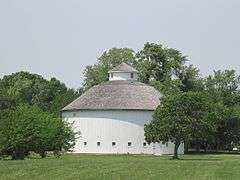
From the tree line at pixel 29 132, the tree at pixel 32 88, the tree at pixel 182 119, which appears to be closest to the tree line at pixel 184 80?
the tree at pixel 32 88

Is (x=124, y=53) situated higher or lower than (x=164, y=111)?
higher

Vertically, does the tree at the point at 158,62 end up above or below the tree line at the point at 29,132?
above

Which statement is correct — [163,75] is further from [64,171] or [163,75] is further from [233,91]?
[64,171]

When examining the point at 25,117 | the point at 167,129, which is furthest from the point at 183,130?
the point at 25,117

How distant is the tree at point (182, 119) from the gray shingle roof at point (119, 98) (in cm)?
1976

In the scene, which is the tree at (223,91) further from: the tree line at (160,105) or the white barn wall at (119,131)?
the white barn wall at (119,131)

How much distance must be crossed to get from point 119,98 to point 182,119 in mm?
24136

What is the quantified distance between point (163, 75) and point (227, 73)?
1333 cm

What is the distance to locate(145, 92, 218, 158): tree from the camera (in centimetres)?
6600

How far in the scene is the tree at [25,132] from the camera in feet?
168

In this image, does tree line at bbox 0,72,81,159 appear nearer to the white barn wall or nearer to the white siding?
the white barn wall

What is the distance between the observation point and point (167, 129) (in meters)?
65.9

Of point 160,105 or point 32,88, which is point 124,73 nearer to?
point 160,105

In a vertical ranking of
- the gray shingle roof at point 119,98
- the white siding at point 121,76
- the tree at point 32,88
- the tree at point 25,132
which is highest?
the tree at point 32,88
